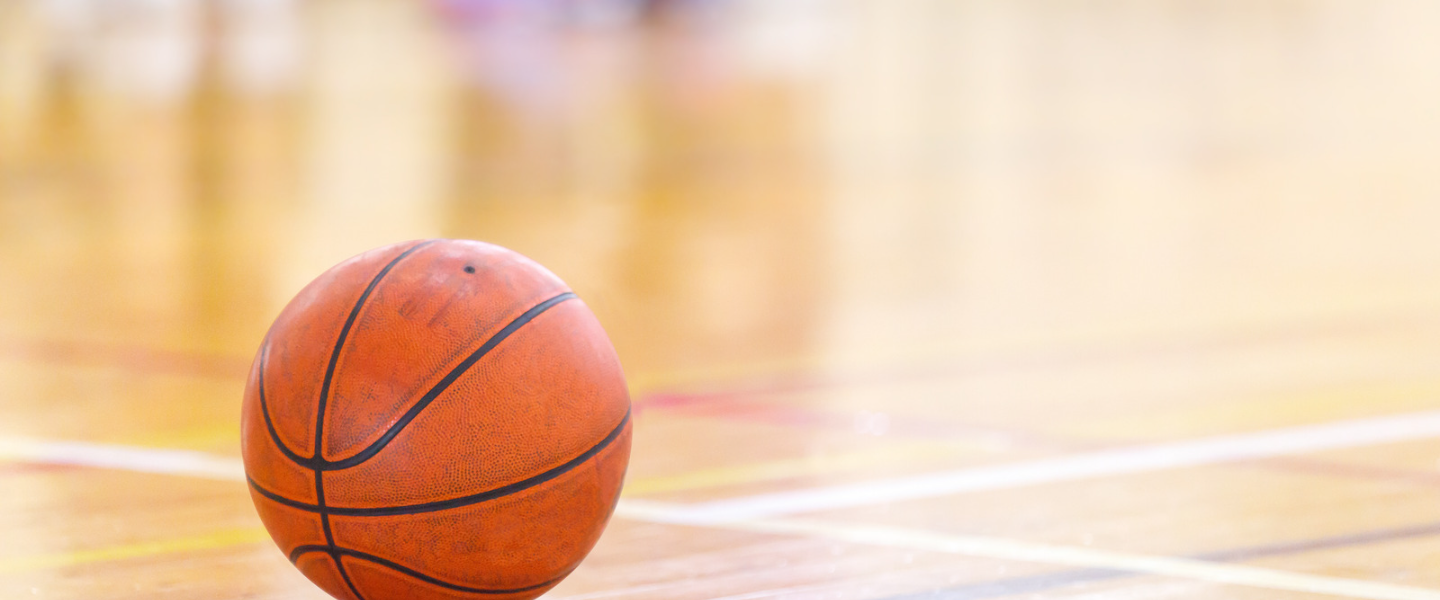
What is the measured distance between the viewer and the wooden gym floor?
2.78m

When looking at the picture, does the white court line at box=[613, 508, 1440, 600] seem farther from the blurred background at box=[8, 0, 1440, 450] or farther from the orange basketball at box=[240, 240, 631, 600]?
the blurred background at box=[8, 0, 1440, 450]

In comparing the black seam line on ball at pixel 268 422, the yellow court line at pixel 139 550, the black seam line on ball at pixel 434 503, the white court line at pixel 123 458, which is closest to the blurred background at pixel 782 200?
the white court line at pixel 123 458

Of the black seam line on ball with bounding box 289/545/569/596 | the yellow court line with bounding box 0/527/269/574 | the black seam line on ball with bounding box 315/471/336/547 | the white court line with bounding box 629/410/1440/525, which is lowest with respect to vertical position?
the yellow court line with bounding box 0/527/269/574

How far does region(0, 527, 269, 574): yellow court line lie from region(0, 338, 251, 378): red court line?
51.2 inches

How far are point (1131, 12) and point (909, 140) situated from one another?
10.3m

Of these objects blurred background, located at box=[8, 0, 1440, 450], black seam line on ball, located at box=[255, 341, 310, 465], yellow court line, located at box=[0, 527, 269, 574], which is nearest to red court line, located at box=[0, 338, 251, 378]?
blurred background, located at box=[8, 0, 1440, 450]

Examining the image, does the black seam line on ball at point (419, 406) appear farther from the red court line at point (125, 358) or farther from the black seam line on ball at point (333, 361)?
the red court line at point (125, 358)

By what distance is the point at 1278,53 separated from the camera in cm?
1430

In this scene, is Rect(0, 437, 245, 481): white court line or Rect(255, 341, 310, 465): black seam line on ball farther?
Rect(0, 437, 245, 481): white court line

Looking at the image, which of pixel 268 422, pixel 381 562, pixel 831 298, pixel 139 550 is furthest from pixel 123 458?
pixel 831 298

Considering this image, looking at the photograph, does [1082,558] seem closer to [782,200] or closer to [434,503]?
[434,503]

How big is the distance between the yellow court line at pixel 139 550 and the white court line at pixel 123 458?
372 millimetres

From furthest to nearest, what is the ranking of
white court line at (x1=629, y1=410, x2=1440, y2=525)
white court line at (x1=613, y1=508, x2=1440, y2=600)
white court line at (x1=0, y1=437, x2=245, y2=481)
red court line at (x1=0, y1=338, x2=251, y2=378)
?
red court line at (x1=0, y1=338, x2=251, y2=378) < white court line at (x1=0, y1=437, x2=245, y2=481) < white court line at (x1=629, y1=410, x2=1440, y2=525) < white court line at (x1=613, y1=508, x2=1440, y2=600)

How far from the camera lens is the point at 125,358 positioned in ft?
13.8
